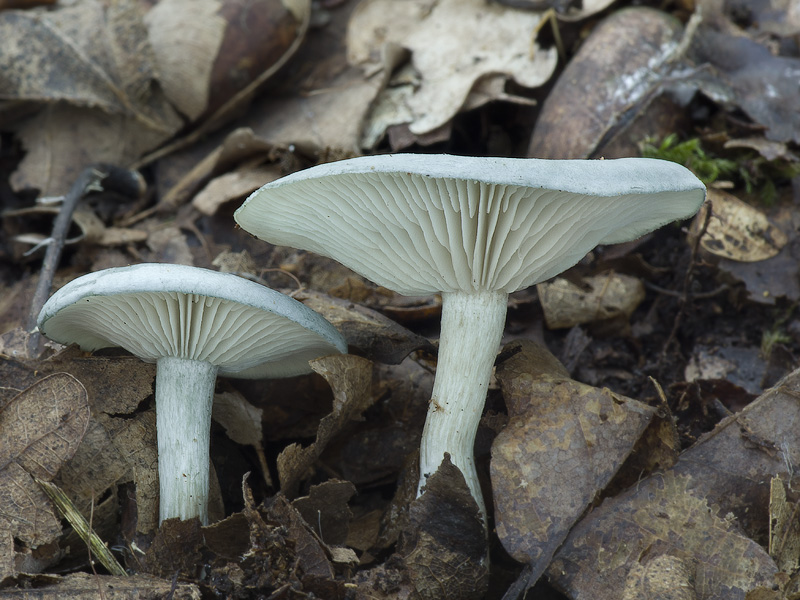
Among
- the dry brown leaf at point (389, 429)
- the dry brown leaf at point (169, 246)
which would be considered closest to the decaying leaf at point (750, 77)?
the dry brown leaf at point (389, 429)

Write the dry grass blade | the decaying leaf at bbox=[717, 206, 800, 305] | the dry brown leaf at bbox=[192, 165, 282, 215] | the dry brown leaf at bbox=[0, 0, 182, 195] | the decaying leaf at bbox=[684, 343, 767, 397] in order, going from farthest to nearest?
the dry brown leaf at bbox=[0, 0, 182, 195], the dry brown leaf at bbox=[192, 165, 282, 215], the decaying leaf at bbox=[717, 206, 800, 305], the decaying leaf at bbox=[684, 343, 767, 397], the dry grass blade

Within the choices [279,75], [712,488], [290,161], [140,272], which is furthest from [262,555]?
[279,75]

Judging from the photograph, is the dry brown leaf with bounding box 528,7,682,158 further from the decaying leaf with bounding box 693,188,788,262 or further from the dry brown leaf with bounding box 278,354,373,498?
the dry brown leaf with bounding box 278,354,373,498

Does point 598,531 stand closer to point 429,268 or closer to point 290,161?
point 429,268

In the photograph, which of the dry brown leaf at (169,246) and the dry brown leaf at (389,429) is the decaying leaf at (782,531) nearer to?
the dry brown leaf at (389,429)

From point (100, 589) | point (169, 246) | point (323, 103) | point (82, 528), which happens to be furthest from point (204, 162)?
point (100, 589)

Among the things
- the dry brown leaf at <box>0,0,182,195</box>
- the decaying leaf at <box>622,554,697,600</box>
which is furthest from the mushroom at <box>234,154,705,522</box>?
the dry brown leaf at <box>0,0,182,195</box>
